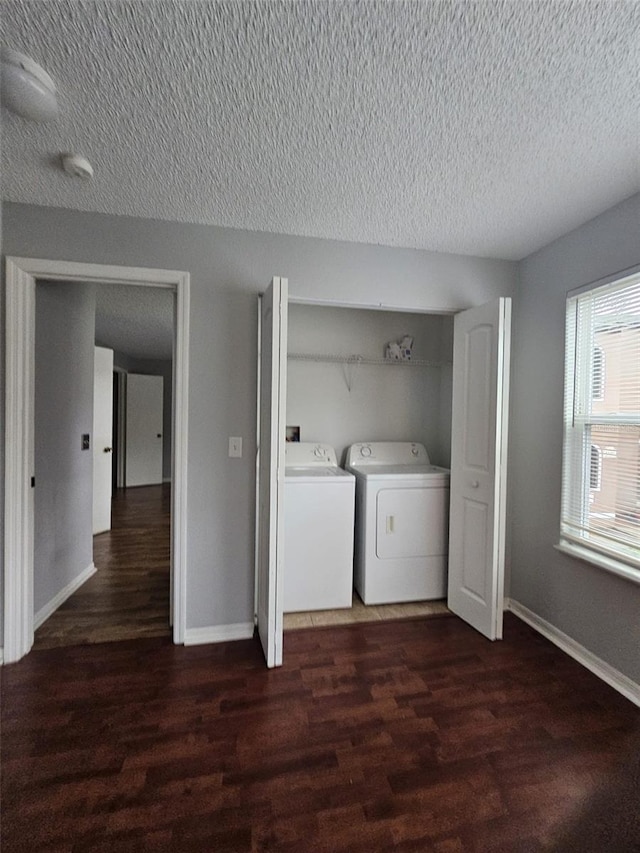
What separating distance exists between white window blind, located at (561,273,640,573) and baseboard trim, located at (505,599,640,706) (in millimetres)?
536

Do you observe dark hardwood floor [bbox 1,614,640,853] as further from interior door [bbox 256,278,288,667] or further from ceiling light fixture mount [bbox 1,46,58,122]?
ceiling light fixture mount [bbox 1,46,58,122]

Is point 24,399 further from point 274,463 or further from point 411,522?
point 411,522

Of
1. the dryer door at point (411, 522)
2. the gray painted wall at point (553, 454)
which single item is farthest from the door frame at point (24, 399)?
the gray painted wall at point (553, 454)

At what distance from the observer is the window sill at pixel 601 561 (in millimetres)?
1691

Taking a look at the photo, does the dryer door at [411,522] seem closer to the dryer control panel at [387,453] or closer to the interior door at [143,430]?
the dryer control panel at [387,453]

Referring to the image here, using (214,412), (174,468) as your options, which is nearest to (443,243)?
(214,412)

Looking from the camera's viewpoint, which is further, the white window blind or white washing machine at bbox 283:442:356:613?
white washing machine at bbox 283:442:356:613

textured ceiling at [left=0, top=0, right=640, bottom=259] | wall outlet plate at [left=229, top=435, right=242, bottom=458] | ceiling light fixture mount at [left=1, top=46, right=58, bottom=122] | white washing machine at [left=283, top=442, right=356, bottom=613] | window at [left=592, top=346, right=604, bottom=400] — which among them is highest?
textured ceiling at [left=0, top=0, right=640, bottom=259]

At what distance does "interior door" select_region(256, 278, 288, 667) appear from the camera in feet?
5.71

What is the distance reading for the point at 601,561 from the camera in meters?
1.83

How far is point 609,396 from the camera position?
1.86 meters

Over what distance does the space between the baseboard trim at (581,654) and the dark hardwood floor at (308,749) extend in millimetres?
60

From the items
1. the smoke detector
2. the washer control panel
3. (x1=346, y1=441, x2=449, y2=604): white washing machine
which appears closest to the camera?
the smoke detector

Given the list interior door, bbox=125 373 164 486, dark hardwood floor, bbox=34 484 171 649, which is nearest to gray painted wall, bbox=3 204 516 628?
dark hardwood floor, bbox=34 484 171 649
